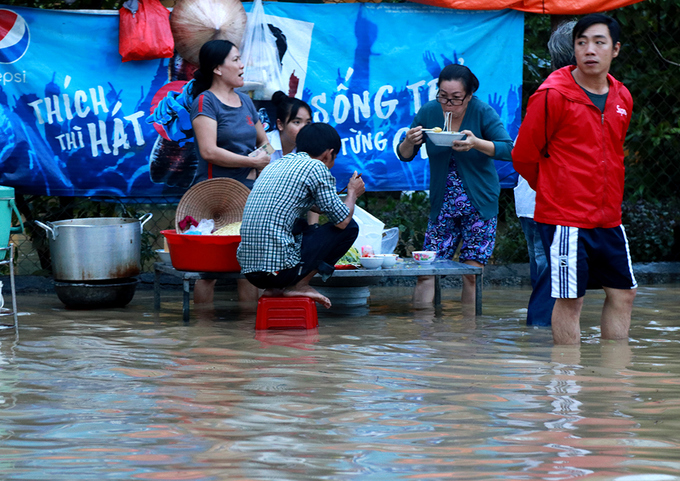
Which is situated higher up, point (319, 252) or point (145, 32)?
point (145, 32)

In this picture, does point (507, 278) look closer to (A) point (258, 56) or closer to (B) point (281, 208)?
(A) point (258, 56)

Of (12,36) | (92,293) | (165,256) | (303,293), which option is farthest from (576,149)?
(12,36)

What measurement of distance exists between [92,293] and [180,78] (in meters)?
1.96

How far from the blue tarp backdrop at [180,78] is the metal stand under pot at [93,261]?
30.2 inches

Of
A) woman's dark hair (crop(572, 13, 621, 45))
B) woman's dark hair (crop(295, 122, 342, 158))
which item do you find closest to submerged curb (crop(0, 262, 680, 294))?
woman's dark hair (crop(295, 122, 342, 158))

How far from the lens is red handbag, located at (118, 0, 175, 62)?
22.7ft

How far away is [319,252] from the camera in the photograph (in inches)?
222

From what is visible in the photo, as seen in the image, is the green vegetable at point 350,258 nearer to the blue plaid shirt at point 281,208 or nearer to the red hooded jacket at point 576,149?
the blue plaid shirt at point 281,208

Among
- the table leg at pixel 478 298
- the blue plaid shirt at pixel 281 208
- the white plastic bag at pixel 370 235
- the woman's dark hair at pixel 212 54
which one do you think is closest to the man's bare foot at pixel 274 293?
the blue plaid shirt at pixel 281 208

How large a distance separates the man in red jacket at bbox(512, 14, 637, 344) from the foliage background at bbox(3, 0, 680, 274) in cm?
350

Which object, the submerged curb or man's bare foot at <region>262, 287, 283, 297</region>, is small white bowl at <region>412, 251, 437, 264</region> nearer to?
man's bare foot at <region>262, 287, 283, 297</region>

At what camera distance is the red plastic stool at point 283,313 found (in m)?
5.48

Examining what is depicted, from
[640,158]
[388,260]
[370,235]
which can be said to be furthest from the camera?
[640,158]

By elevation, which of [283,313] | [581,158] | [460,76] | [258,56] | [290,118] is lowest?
[283,313]
